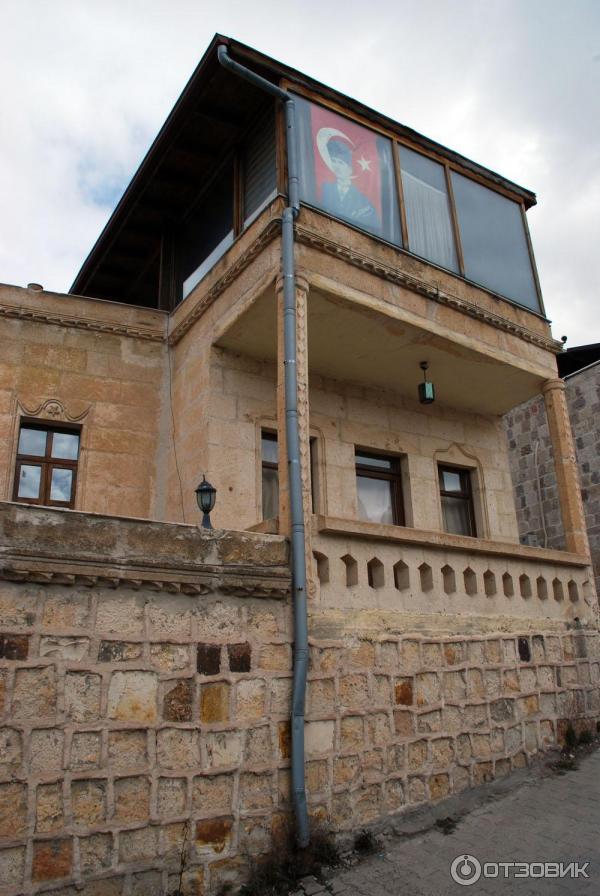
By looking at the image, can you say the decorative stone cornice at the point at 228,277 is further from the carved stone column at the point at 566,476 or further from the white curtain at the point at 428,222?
the carved stone column at the point at 566,476

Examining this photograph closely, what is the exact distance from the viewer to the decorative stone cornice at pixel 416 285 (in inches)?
316

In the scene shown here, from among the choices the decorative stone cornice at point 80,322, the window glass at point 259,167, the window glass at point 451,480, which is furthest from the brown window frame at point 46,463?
the window glass at point 451,480

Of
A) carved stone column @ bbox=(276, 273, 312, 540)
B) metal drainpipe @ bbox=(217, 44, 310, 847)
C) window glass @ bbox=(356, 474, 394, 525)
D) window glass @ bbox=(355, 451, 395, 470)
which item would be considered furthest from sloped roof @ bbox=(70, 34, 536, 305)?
window glass @ bbox=(356, 474, 394, 525)

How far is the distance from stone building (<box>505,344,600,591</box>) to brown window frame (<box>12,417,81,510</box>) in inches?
329

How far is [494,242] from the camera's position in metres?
10.4

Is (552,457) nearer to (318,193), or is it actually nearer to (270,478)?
(270,478)

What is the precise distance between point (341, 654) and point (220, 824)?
1809mm

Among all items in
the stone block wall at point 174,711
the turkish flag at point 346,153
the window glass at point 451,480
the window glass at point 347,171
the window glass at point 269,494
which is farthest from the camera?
the window glass at point 451,480

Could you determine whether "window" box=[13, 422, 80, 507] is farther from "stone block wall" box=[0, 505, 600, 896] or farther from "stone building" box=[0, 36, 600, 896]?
"stone block wall" box=[0, 505, 600, 896]

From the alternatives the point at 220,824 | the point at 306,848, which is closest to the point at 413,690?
the point at 306,848

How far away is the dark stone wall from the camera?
535 inches

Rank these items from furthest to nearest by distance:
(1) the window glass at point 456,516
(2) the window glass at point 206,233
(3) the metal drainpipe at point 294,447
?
(1) the window glass at point 456,516, (2) the window glass at point 206,233, (3) the metal drainpipe at point 294,447

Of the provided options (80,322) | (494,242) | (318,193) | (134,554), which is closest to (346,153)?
(318,193)

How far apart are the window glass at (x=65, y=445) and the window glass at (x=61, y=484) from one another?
0.20m
